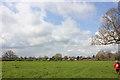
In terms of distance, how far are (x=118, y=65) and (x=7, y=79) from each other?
14621 millimetres

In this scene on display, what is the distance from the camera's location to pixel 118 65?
66.7ft

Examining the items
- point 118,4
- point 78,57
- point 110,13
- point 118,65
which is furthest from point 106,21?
point 78,57

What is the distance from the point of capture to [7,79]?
14422 millimetres

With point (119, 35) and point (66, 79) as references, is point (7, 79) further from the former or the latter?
point (119, 35)

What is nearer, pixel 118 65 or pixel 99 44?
pixel 118 65

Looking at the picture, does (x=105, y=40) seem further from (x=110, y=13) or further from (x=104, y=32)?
(x=110, y=13)

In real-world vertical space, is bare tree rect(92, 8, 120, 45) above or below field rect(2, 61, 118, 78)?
above

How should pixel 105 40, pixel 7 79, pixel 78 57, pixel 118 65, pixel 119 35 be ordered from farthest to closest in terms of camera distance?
Result: pixel 78 57 → pixel 105 40 → pixel 119 35 → pixel 118 65 → pixel 7 79

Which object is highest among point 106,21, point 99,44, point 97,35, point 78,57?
point 106,21

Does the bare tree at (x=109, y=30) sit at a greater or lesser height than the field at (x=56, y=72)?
greater

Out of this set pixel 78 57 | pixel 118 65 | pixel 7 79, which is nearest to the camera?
pixel 7 79

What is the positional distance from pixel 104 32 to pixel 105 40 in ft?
5.71

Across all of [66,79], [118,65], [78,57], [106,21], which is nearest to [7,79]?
[66,79]

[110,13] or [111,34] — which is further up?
[110,13]
